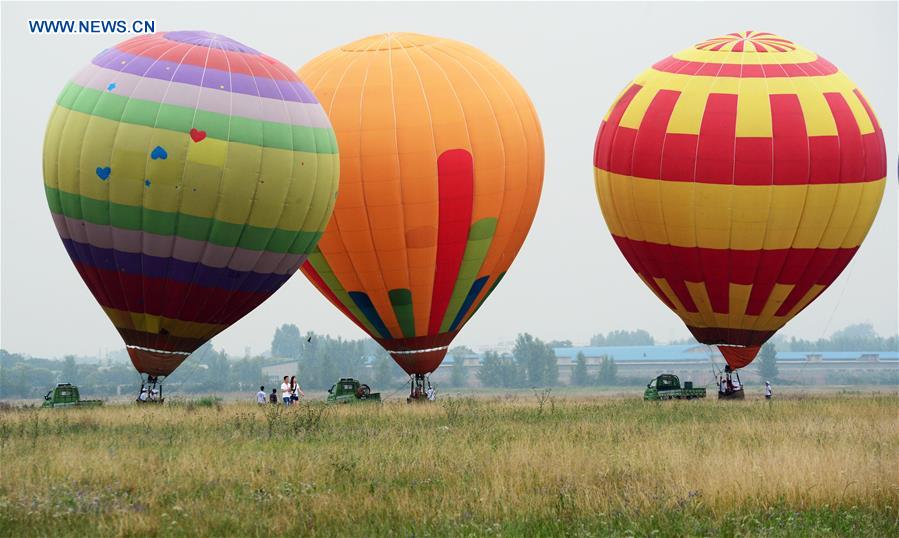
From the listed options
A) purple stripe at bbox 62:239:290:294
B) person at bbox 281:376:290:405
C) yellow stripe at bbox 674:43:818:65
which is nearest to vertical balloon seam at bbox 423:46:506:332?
person at bbox 281:376:290:405

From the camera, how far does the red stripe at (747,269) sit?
3772cm

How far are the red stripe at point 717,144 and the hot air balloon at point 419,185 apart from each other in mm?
4488

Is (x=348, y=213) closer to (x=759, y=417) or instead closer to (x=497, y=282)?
(x=497, y=282)

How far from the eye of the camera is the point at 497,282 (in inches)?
1544

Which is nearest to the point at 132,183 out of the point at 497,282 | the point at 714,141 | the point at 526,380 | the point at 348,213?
the point at 348,213

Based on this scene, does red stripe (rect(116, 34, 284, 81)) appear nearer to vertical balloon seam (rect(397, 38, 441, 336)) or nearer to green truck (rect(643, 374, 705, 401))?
vertical balloon seam (rect(397, 38, 441, 336))

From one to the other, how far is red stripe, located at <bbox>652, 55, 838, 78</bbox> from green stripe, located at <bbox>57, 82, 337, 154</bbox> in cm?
1286

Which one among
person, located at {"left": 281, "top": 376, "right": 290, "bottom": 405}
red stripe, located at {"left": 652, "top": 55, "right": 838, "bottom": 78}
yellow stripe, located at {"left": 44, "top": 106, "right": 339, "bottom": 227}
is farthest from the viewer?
red stripe, located at {"left": 652, "top": 55, "right": 838, "bottom": 78}

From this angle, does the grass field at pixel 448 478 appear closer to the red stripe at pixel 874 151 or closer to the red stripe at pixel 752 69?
the red stripe at pixel 874 151

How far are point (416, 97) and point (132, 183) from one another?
9281 millimetres

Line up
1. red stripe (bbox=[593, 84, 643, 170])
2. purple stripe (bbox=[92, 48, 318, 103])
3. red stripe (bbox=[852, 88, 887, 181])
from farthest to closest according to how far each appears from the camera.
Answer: red stripe (bbox=[593, 84, 643, 170]) → red stripe (bbox=[852, 88, 887, 181]) → purple stripe (bbox=[92, 48, 318, 103])

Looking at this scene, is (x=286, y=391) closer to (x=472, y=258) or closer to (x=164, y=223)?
(x=472, y=258)

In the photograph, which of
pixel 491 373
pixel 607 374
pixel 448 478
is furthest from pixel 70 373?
pixel 448 478

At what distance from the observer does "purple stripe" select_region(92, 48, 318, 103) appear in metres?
30.0
